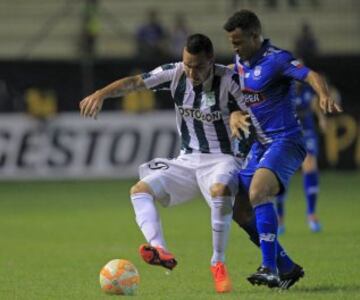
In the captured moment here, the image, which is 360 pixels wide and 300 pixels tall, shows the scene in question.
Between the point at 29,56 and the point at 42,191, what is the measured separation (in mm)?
5084

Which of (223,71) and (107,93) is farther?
(223,71)

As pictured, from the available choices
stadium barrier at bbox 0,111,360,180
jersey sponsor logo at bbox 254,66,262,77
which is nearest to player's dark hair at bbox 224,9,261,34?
jersey sponsor logo at bbox 254,66,262,77

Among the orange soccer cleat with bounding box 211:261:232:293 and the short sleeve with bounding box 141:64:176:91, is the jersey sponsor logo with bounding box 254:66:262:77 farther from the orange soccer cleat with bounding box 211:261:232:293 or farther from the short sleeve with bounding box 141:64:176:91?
the orange soccer cleat with bounding box 211:261:232:293

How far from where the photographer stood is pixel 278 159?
860 cm

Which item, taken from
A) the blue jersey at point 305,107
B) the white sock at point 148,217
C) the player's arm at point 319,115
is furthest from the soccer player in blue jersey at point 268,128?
the blue jersey at point 305,107

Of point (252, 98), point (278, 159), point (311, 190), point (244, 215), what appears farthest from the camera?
point (311, 190)

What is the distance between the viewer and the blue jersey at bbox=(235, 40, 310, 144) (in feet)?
28.6

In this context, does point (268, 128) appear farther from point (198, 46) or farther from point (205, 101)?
point (198, 46)

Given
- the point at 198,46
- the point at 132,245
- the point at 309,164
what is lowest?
the point at 132,245

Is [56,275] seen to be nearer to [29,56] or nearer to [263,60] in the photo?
[263,60]

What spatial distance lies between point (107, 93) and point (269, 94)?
1264mm

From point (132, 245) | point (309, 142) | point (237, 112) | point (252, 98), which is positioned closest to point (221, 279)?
point (237, 112)

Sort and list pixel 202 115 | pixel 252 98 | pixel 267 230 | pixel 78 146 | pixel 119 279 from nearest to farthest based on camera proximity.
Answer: pixel 119 279
pixel 267 230
pixel 252 98
pixel 202 115
pixel 78 146

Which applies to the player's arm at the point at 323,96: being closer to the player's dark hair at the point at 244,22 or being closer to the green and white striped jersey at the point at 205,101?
the player's dark hair at the point at 244,22
